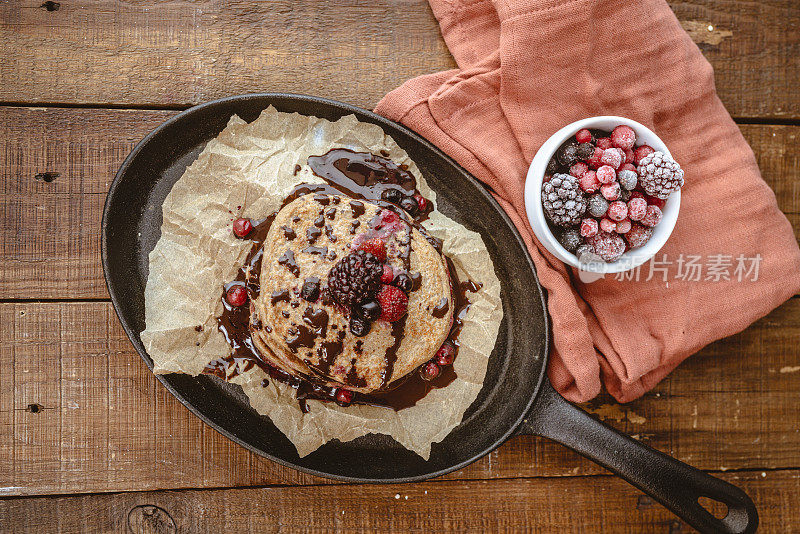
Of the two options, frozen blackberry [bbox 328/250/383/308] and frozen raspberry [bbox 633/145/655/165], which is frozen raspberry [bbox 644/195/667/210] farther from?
frozen blackberry [bbox 328/250/383/308]

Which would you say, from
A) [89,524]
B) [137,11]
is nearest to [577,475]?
[89,524]

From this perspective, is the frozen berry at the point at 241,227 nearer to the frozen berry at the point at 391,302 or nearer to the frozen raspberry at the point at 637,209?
the frozen berry at the point at 391,302

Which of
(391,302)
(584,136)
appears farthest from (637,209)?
(391,302)

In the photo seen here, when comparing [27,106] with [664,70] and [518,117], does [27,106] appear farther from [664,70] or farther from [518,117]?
[664,70]

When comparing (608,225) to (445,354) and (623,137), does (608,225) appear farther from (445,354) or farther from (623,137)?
(445,354)

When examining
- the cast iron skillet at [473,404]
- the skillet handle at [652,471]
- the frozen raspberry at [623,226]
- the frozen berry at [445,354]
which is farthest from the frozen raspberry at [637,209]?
the frozen berry at [445,354]
